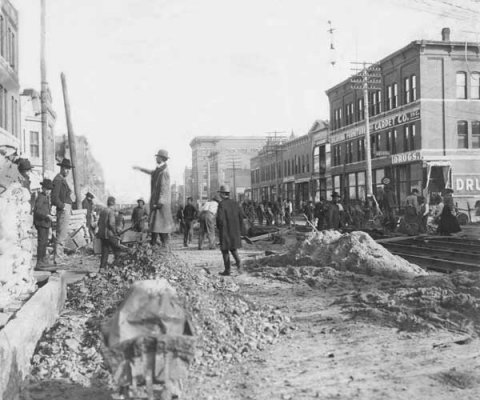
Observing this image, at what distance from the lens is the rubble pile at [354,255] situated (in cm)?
1164

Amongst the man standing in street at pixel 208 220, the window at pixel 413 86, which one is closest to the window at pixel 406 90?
the window at pixel 413 86

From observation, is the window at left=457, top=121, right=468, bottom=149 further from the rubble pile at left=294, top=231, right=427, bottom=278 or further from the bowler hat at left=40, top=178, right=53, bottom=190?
the bowler hat at left=40, top=178, right=53, bottom=190

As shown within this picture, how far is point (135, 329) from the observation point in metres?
3.58

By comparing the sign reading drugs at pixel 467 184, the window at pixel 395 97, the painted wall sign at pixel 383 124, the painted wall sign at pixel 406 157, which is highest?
the window at pixel 395 97

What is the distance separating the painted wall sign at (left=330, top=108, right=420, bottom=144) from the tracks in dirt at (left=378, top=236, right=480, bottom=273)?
23.2 m

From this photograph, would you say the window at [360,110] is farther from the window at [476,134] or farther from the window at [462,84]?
the window at [476,134]

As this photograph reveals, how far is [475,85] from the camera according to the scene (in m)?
40.3

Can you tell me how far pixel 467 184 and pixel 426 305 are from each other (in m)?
34.4

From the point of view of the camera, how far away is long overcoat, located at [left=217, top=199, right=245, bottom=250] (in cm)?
1156

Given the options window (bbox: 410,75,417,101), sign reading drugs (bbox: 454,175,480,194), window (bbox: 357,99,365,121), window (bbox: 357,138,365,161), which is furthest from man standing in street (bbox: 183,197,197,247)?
window (bbox: 357,99,365,121)

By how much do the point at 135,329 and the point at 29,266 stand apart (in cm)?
460

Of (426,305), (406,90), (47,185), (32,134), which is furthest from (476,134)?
(426,305)

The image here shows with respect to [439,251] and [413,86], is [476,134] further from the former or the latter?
[439,251]

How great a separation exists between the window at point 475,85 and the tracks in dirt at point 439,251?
24.9 metres
